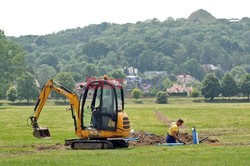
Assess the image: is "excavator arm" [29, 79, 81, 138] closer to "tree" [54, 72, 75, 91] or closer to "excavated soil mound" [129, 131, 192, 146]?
"excavated soil mound" [129, 131, 192, 146]

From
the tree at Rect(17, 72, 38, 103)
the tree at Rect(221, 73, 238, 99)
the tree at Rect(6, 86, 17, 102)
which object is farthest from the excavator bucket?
the tree at Rect(221, 73, 238, 99)

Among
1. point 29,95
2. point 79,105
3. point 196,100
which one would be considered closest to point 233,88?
point 196,100

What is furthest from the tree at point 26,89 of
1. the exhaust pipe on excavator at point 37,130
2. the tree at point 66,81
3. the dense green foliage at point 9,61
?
the exhaust pipe on excavator at point 37,130

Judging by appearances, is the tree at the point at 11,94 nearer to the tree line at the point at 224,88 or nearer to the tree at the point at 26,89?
the tree at the point at 26,89

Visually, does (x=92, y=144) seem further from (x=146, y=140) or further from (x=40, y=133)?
(x=146, y=140)

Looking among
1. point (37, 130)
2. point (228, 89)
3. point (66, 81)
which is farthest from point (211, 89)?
point (37, 130)

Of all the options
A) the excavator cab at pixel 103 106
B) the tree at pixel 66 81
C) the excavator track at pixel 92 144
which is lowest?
the excavator track at pixel 92 144

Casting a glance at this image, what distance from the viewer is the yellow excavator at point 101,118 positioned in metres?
34.2

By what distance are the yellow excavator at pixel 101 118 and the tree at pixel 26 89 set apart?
13554 centimetres

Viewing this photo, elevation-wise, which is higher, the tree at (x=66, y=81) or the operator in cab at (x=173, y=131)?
the tree at (x=66, y=81)

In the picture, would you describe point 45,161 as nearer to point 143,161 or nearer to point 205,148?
point 143,161

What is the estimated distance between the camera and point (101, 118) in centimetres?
3444

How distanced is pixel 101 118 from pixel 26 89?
13934 cm

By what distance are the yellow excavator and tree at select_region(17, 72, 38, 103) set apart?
136m
